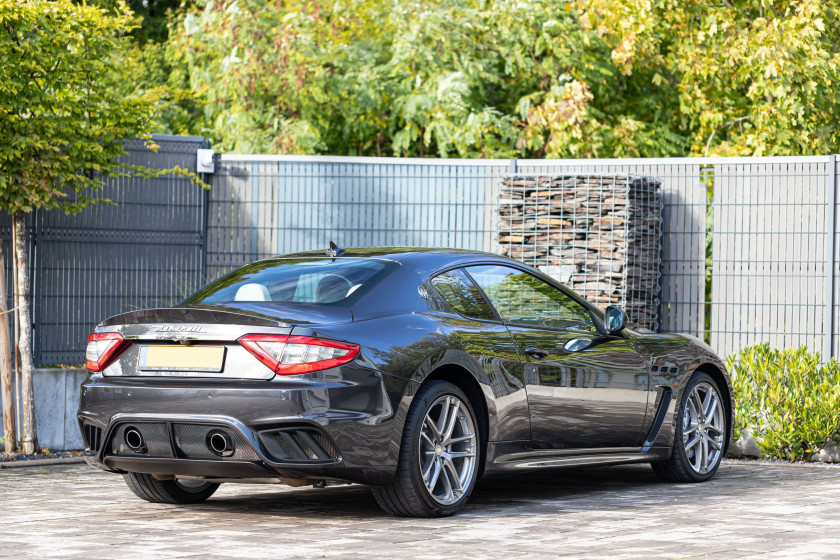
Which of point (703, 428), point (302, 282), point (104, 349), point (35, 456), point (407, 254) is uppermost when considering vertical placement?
point (407, 254)

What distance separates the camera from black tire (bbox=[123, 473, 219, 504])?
26.2 feet

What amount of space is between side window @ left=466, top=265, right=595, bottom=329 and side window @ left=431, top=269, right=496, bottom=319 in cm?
10

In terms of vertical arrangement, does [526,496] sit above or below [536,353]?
below

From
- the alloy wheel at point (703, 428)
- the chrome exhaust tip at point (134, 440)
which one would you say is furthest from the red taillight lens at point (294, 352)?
the alloy wheel at point (703, 428)

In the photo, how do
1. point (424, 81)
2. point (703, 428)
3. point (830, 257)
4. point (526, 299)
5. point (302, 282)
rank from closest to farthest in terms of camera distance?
point (302, 282), point (526, 299), point (703, 428), point (830, 257), point (424, 81)

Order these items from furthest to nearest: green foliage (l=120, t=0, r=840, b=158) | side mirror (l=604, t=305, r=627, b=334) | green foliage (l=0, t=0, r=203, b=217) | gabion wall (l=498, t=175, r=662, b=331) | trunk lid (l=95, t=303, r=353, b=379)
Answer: green foliage (l=120, t=0, r=840, b=158) → gabion wall (l=498, t=175, r=662, b=331) → green foliage (l=0, t=0, r=203, b=217) → side mirror (l=604, t=305, r=627, b=334) → trunk lid (l=95, t=303, r=353, b=379)

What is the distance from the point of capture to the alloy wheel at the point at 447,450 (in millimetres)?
7270

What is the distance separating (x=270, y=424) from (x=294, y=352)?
1.22 feet

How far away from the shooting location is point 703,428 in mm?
9469

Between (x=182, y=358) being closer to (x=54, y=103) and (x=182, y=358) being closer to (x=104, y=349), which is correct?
(x=104, y=349)

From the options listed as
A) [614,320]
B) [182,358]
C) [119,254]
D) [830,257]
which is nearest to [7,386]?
[119,254]

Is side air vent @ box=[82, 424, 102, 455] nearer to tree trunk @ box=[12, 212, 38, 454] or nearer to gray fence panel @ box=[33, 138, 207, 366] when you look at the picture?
tree trunk @ box=[12, 212, 38, 454]

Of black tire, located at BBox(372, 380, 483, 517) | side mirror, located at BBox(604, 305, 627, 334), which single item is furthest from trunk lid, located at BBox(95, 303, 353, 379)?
side mirror, located at BBox(604, 305, 627, 334)

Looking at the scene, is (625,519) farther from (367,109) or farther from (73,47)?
(367,109)
